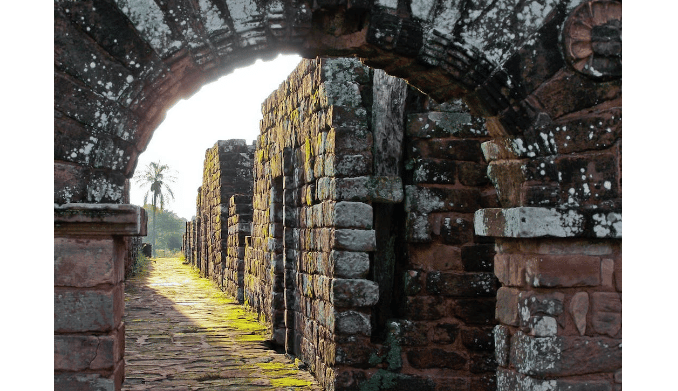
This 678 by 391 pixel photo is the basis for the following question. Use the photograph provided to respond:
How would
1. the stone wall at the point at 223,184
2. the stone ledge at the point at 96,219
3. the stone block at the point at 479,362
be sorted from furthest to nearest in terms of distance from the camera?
the stone wall at the point at 223,184, the stone block at the point at 479,362, the stone ledge at the point at 96,219

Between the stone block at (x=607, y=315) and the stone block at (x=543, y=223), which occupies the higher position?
the stone block at (x=543, y=223)

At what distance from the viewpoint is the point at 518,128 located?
13.1 feet

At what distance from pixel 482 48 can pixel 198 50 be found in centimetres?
158

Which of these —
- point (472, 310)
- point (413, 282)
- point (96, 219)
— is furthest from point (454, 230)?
point (96, 219)

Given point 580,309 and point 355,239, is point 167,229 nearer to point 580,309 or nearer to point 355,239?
point 355,239

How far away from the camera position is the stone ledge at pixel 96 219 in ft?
11.6

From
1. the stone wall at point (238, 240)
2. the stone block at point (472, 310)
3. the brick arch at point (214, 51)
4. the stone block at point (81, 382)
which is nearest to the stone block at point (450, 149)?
the stone block at point (472, 310)

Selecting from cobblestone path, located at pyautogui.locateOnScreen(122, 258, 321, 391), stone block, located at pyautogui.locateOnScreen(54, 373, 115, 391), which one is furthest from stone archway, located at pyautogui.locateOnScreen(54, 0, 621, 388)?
cobblestone path, located at pyautogui.locateOnScreen(122, 258, 321, 391)

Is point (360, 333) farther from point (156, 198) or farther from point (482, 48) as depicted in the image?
point (156, 198)

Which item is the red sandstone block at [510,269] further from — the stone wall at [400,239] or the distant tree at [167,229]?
the distant tree at [167,229]

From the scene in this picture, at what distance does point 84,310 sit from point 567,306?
105 inches

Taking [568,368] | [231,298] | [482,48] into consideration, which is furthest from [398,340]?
[231,298]

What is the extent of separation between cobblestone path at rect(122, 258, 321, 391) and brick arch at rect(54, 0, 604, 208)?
380 cm

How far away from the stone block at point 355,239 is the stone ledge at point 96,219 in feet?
9.42
